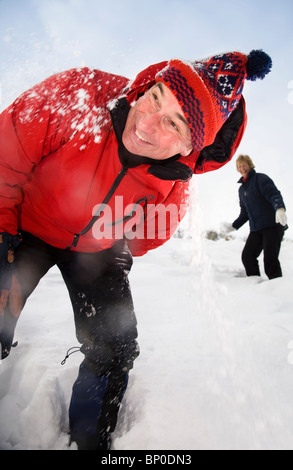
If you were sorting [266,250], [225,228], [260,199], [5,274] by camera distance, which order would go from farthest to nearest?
[225,228]
[260,199]
[266,250]
[5,274]

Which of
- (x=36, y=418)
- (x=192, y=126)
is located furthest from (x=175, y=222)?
(x=36, y=418)

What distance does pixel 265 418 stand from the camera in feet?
4.09

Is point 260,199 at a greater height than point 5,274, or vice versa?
point 5,274

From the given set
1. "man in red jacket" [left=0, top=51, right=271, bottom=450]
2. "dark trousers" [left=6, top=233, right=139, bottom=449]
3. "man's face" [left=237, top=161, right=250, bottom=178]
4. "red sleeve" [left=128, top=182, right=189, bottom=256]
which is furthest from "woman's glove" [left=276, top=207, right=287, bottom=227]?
"dark trousers" [left=6, top=233, right=139, bottom=449]

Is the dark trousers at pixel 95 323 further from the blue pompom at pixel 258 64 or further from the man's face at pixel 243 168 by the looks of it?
the man's face at pixel 243 168

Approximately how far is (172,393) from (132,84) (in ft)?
5.50

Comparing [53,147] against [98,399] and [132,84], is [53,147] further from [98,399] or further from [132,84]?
[98,399]

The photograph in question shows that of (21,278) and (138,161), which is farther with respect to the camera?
(21,278)

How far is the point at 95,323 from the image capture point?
4.59ft

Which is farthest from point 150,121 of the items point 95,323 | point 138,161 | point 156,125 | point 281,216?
point 281,216

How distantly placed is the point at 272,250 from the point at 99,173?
11.3 feet

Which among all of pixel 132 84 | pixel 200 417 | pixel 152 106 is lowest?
pixel 200 417

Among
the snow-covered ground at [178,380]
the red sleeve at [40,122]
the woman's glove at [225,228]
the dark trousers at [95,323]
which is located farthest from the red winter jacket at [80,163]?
the woman's glove at [225,228]

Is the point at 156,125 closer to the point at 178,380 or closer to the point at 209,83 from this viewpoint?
the point at 209,83
